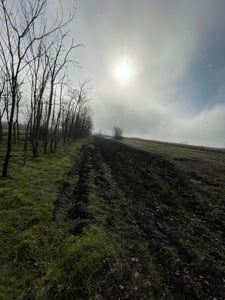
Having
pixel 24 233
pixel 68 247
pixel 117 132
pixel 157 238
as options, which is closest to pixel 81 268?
pixel 68 247

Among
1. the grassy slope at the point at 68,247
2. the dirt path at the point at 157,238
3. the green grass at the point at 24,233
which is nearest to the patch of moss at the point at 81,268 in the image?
the grassy slope at the point at 68,247

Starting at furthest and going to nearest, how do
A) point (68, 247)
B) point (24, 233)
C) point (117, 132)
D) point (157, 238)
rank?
point (117, 132)
point (157, 238)
point (24, 233)
point (68, 247)

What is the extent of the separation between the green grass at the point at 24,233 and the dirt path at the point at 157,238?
0.84m

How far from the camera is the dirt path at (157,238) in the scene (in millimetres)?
3809

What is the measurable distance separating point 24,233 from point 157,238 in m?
3.71

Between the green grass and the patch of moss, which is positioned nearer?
the patch of moss

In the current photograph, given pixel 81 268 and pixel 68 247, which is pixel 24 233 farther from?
pixel 81 268

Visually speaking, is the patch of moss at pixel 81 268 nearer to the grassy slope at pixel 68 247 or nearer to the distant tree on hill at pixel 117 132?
the grassy slope at pixel 68 247

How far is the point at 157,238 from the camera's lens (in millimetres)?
5570

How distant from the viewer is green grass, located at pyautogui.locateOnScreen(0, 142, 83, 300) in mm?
3784

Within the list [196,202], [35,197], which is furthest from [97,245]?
[196,202]

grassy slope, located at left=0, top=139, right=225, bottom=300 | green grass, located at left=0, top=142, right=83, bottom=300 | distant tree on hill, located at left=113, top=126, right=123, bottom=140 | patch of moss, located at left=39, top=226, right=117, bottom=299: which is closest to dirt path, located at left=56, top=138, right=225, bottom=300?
grassy slope, located at left=0, top=139, right=225, bottom=300

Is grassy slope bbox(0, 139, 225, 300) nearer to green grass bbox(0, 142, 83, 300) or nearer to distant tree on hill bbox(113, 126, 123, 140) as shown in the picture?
green grass bbox(0, 142, 83, 300)

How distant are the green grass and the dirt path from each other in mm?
841
